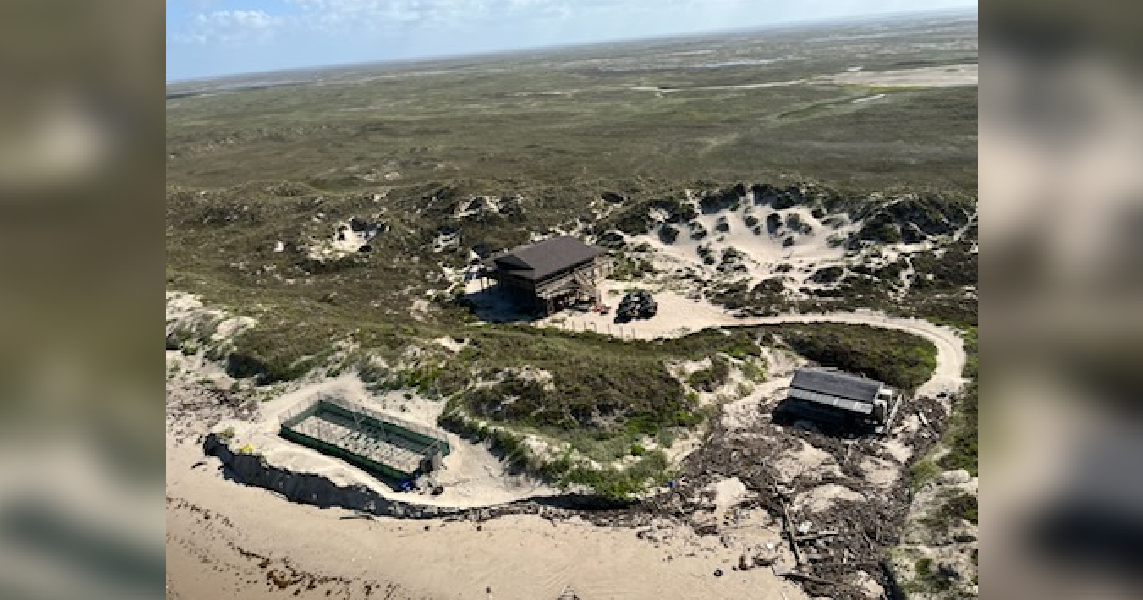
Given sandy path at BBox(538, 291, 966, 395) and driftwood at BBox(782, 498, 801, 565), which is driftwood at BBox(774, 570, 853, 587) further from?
sandy path at BBox(538, 291, 966, 395)

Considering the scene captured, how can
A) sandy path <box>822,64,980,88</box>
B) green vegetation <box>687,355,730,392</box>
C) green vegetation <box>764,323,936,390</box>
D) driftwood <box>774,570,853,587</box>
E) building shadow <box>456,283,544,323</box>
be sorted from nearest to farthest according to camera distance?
driftwood <box>774,570,853,587</box>
green vegetation <box>687,355,730,392</box>
green vegetation <box>764,323,936,390</box>
building shadow <box>456,283,544,323</box>
sandy path <box>822,64,980,88</box>

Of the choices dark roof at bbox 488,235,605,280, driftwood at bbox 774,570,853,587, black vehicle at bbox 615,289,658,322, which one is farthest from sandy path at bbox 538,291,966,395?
driftwood at bbox 774,570,853,587

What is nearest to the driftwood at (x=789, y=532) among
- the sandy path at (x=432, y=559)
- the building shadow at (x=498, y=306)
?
the sandy path at (x=432, y=559)

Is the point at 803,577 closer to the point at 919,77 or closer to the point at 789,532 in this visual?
the point at 789,532

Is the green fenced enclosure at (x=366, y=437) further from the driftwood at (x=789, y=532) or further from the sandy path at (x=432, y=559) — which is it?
the driftwood at (x=789, y=532)

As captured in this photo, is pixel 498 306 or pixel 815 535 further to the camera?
pixel 498 306

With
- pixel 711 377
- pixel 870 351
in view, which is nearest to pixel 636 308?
pixel 711 377
